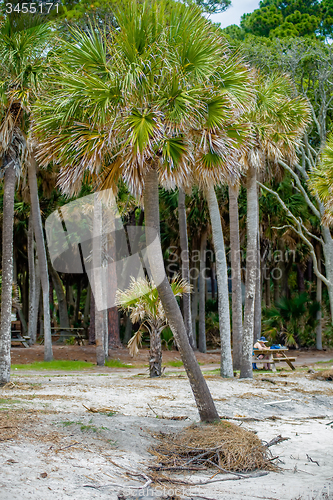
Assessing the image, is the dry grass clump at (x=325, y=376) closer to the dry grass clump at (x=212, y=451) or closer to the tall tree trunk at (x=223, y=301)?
the tall tree trunk at (x=223, y=301)

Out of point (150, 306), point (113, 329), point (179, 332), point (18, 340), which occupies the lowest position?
point (18, 340)

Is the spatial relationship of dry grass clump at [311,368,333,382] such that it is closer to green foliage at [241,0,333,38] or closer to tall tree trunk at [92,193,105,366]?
tall tree trunk at [92,193,105,366]

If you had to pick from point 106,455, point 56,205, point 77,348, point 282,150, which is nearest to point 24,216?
point 56,205

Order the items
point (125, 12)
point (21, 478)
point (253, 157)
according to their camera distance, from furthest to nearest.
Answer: point (253, 157)
point (125, 12)
point (21, 478)

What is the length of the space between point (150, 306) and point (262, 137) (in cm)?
581

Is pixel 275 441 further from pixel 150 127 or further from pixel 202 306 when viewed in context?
pixel 202 306

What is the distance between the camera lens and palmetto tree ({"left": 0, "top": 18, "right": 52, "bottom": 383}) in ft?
37.9

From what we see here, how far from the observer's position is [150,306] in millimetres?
14141

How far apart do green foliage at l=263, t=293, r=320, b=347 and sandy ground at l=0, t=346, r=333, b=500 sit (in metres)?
14.5

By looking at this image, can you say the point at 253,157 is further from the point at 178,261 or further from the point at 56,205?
the point at 178,261

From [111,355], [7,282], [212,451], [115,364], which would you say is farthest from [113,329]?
[212,451]

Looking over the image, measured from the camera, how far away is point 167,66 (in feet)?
24.1

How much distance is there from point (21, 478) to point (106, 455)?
4.49 ft

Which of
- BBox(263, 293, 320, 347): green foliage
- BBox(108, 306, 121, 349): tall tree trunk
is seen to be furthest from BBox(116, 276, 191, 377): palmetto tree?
BBox(263, 293, 320, 347): green foliage
